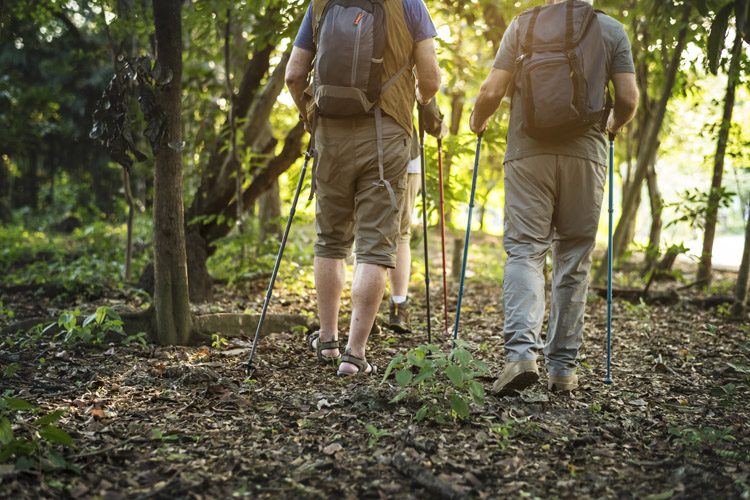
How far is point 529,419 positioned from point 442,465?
0.67 meters

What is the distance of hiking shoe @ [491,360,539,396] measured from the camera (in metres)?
2.80

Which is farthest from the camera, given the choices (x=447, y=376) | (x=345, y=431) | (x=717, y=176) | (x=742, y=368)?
(x=717, y=176)

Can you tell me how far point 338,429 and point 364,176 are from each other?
1.37 metres

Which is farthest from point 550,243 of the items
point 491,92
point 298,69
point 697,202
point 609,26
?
point 697,202

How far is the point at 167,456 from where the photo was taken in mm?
2160

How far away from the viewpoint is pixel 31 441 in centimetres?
205

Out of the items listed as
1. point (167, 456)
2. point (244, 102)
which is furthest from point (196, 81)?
point (167, 456)

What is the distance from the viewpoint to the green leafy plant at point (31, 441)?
1.91m

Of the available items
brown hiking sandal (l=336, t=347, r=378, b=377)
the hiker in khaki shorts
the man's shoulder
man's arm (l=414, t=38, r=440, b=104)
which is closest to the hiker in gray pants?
the man's shoulder

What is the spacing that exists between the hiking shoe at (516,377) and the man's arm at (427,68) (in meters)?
1.61

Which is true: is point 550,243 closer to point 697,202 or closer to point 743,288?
point 743,288

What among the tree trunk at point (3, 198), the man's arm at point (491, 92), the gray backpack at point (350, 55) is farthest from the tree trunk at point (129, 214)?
the tree trunk at point (3, 198)

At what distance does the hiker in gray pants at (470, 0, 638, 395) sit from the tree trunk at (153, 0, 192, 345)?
1849 mm

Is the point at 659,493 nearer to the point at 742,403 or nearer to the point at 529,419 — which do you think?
the point at 529,419
